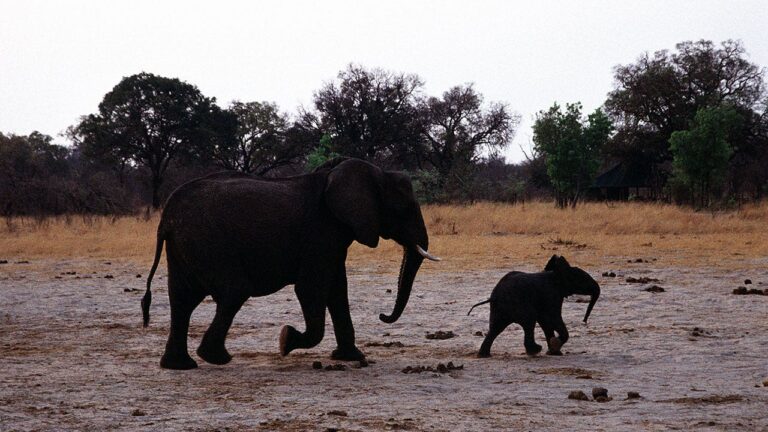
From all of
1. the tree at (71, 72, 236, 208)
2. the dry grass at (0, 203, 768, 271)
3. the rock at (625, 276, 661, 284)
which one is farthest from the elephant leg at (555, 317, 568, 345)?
the tree at (71, 72, 236, 208)

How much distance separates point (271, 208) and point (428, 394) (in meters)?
2.34

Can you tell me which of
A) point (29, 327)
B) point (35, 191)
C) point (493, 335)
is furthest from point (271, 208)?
point (35, 191)

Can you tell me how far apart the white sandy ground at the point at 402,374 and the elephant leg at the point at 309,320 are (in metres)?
0.22

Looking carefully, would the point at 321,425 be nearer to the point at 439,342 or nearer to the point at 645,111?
the point at 439,342

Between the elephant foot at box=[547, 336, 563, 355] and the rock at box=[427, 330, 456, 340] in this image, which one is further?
the rock at box=[427, 330, 456, 340]

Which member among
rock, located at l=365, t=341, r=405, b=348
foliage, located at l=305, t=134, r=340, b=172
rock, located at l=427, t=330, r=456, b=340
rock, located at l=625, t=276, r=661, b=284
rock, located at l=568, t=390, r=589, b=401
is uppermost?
foliage, located at l=305, t=134, r=340, b=172

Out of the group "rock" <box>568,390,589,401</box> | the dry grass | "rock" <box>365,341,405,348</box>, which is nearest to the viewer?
"rock" <box>568,390,589,401</box>

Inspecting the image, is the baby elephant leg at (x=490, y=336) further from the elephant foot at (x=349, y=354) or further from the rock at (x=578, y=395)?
the rock at (x=578, y=395)

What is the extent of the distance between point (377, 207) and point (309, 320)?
1.17m

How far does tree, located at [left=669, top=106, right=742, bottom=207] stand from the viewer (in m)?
37.5

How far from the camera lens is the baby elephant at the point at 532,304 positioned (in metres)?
8.38

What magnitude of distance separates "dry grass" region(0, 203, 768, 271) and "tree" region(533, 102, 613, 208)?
8.77m

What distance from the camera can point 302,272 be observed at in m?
7.87

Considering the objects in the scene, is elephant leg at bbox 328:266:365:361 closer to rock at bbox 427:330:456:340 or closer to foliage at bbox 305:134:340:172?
rock at bbox 427:330:456:340
